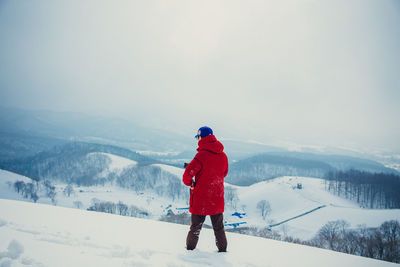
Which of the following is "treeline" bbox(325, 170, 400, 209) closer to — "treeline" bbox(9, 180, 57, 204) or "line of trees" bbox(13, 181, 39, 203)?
"treeline" bbox(9, 180, 57, 204)

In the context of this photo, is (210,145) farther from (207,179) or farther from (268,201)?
(268,201)

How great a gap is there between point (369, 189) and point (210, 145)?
4197 inches

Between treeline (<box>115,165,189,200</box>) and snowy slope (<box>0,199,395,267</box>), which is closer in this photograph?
snowy slope (<box>0,199,395,267</box>)

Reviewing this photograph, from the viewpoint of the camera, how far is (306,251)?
13.8 ft

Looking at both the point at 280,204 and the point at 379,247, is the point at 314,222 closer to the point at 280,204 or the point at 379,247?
the point at 280,204

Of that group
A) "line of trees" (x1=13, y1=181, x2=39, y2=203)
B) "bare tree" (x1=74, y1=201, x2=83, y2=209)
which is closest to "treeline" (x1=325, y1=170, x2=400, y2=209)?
"bare tree" (x1=74, y1=201, x2=83, y2=209)

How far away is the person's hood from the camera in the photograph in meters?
3.70

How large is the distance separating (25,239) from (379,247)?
37591 millimetres

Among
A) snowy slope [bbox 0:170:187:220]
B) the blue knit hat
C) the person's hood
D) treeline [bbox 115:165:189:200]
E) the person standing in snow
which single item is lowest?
snowy slope [bbox 0:170:187:220]

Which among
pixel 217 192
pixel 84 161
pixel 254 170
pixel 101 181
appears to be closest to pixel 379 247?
pixel 217 192

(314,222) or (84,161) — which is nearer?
(314,222)

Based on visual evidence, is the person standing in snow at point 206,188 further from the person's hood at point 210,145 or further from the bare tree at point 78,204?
the bare tree at point 78,204

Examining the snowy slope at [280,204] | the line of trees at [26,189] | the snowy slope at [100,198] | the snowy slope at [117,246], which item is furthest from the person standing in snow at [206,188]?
the line of trees at [26,189]

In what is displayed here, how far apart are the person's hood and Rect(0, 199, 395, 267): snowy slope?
5.58 feet
